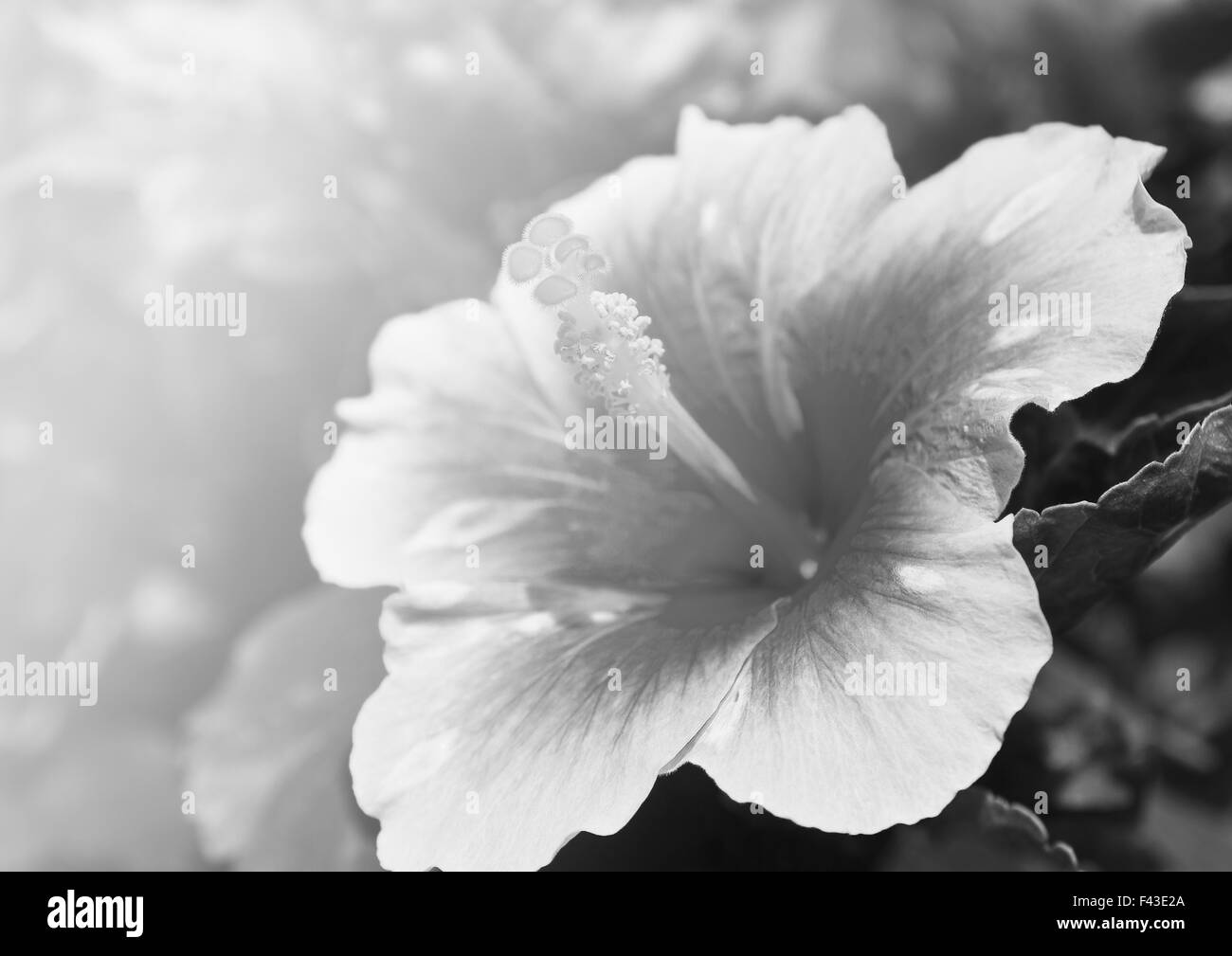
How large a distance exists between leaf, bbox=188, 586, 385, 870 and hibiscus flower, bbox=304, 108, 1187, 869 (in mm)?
338

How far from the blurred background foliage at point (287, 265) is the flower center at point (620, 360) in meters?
0.39

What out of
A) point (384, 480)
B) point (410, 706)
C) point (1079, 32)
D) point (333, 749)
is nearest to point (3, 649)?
point (333, 749)

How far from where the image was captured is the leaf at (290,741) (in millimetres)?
1231

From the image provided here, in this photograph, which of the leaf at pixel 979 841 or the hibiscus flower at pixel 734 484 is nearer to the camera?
the hibiscus flower at pixel 734 484

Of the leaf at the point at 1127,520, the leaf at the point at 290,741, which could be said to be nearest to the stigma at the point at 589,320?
the leaf at the point at 1127,520

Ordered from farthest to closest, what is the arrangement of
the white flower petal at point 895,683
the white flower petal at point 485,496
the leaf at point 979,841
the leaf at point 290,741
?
the leaf at point 290,741 → the white flower petal at point 485,496 → the leaf at point 979,841 → the white flower petal at point 895,683

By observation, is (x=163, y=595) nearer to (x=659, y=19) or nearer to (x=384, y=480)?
(x=384, y=480)

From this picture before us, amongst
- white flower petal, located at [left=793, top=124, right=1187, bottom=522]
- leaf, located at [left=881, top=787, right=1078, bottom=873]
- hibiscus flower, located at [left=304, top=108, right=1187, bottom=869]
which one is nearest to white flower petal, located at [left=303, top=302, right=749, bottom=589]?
hibiscus flower, located at [left=304, top=108, right=1187, bottom=869]

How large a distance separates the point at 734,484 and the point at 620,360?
0.48ft

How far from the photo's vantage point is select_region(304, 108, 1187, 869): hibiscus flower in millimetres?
755

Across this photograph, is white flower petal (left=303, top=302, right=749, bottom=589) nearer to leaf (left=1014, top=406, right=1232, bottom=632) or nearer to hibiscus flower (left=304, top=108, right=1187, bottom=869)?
hibiscus flower (left=304, top=108, right=1187, bottom=869)

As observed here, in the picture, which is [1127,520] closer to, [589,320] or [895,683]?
[895,683]

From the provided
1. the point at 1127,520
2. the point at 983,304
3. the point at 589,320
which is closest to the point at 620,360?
the point at 589,320

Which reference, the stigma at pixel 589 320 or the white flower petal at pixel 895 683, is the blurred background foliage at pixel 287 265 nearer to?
the stigma at pixel 589 320
